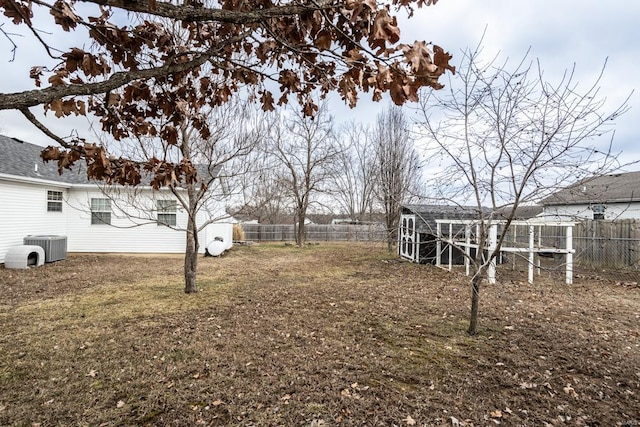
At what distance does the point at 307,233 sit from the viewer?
2486 centimetres

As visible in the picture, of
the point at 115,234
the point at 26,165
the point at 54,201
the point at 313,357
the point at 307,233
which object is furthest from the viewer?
the point at 307,233

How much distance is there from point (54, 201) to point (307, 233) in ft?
50.1

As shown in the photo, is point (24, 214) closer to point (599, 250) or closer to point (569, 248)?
point (569, 248)

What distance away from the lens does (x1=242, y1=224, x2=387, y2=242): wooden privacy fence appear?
24.0 meters

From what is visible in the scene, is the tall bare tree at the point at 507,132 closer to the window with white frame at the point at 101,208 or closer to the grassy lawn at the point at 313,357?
the grassy lawn at the point at 313,357

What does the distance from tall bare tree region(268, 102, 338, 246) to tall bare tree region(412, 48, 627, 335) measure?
16.2 meters

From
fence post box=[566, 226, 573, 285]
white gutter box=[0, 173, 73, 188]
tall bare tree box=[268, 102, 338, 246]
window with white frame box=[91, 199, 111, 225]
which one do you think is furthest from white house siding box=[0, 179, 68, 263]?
fence post box=[566, 226, 573, 285]

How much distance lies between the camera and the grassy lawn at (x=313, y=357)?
2.85m

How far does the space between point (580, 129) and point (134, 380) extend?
16.7 feet

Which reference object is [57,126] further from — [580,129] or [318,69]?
[580,129]

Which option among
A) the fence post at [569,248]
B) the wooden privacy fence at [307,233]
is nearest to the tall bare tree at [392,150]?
the fence post at [569,248]

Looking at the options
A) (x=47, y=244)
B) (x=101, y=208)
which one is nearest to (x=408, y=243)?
(x=101, y=208)

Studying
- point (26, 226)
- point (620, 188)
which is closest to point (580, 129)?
point (26, 226)

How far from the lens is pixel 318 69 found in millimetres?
2393
